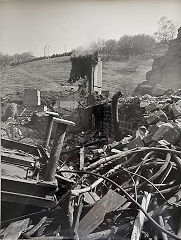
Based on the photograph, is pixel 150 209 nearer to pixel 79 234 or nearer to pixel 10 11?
pixel 79 234

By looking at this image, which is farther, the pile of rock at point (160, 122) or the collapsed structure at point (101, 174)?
the pile of rock at point (160, 122)

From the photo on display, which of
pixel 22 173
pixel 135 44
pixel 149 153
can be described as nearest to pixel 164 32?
pixel 135 44

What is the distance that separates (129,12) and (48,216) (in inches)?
→ 58.3

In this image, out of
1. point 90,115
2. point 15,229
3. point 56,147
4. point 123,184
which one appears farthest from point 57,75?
point 15,229

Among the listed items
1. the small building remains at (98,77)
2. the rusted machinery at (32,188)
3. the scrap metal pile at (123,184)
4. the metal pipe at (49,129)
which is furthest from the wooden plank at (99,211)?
the small building remains at (98,77)

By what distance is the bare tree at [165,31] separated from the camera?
2.17m

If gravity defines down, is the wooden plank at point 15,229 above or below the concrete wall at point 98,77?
below

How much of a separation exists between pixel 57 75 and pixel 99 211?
3.22 feet

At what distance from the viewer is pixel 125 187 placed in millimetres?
2215

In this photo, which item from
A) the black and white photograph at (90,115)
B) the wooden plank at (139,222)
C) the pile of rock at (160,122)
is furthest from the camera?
the pile of rock at (160,122)

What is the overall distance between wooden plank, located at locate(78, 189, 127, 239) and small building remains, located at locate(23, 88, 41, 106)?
2.68 feet

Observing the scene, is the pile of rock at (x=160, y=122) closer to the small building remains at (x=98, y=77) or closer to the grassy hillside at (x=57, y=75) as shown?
the grassy hillside at (x=57, y=75)

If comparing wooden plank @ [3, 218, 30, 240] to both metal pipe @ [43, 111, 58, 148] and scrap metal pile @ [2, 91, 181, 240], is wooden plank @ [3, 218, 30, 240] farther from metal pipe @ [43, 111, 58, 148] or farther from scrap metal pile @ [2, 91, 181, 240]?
metal pipe @ [43, 111, 58, 148]

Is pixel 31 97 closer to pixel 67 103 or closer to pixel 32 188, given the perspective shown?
pixel 67 103
